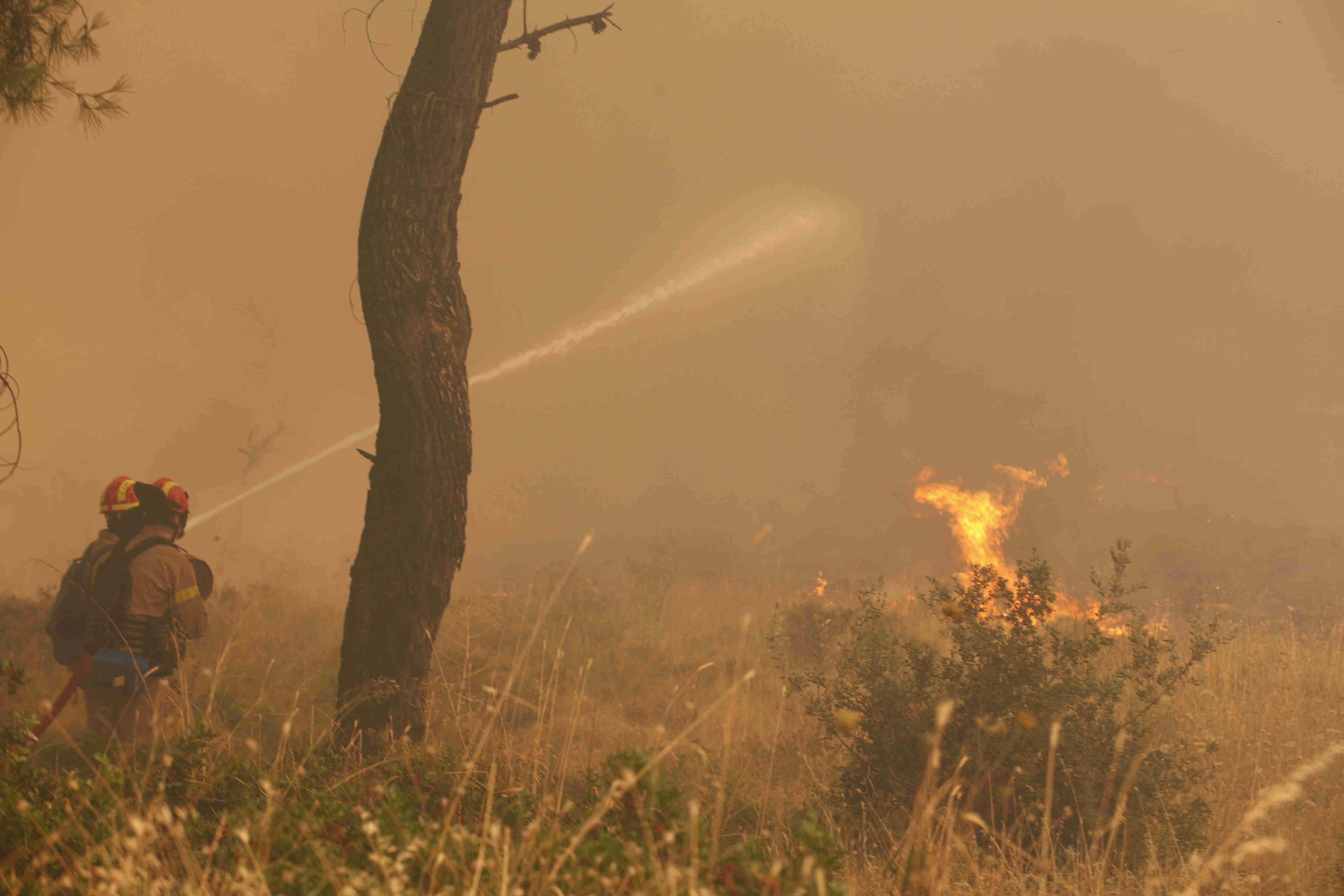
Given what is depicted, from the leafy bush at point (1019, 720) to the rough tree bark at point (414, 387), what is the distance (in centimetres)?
238

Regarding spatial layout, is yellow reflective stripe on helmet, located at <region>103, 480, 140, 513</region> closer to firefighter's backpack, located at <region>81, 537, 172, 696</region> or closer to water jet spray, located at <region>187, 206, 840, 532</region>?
firefighter's backpack, located at <region>81, 537, 172, 696</region>

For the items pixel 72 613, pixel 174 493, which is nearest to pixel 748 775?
pixel 174 493

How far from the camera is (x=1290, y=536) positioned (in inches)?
671

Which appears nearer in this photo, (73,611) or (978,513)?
(73,611)

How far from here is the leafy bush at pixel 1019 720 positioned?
379 centimetres

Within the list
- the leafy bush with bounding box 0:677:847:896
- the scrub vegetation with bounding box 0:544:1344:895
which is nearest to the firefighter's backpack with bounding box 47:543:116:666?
the scrub vegetation with bounding box 0:544:1344:895

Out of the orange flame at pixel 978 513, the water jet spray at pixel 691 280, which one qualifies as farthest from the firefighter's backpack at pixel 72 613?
the water jet spray at pixel 691 280

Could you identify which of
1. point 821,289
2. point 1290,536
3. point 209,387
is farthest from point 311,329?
point 1290,536

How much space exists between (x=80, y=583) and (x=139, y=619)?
0.65 meters

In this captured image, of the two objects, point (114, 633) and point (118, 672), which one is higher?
point (114, 633)

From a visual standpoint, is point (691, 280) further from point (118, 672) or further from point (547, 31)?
point (118, 672)

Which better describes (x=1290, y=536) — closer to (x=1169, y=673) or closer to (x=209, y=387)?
(x=1169, y=673)

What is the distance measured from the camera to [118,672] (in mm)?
4980

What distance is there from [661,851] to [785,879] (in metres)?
0.38
